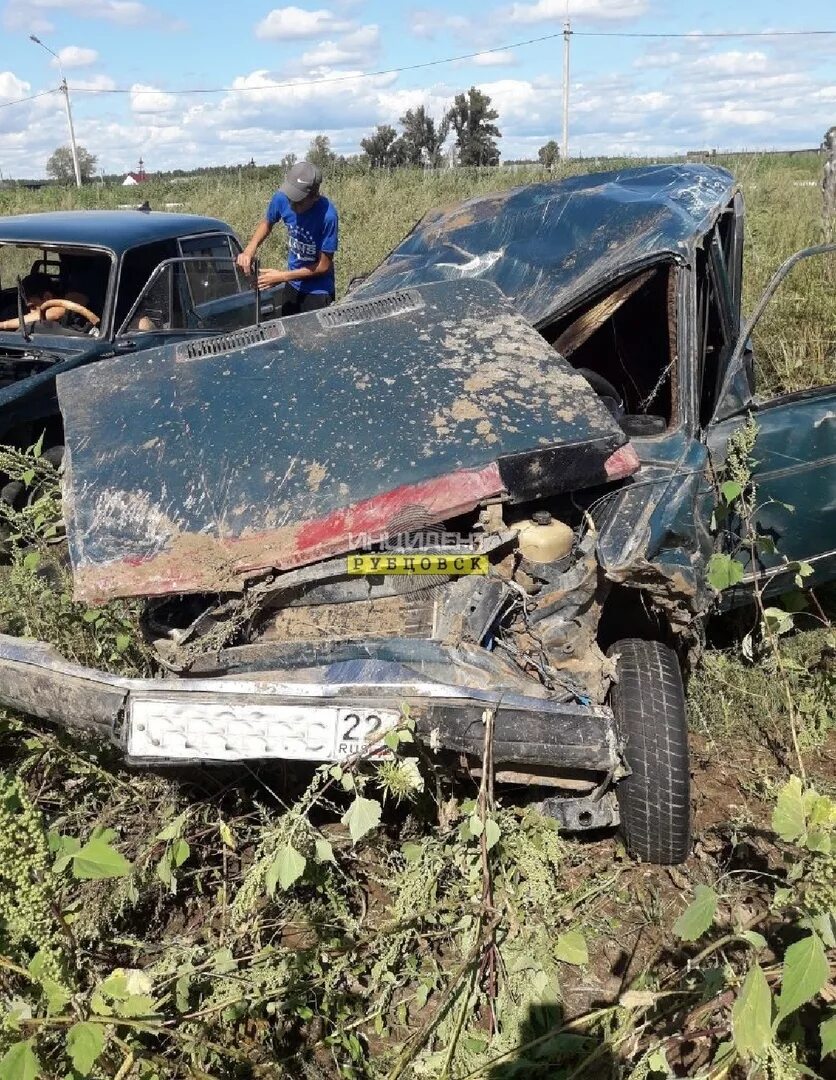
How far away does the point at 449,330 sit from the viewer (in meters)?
3.05

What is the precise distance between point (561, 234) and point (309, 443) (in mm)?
1648

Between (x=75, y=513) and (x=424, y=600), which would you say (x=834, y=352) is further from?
(x=75, y=513)

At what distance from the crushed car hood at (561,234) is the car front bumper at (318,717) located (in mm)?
1670

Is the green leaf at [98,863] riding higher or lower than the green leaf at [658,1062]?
higher

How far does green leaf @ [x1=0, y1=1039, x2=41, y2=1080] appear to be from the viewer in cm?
141

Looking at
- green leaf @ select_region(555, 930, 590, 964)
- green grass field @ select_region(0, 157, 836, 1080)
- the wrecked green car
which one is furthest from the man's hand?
green leaf @ select_region(555, 930, 590, 964)

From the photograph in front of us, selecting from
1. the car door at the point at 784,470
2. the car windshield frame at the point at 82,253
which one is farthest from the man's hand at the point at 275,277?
the car door at the point at 784,470

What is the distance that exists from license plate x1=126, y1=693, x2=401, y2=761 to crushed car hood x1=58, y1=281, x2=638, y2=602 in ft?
1.16

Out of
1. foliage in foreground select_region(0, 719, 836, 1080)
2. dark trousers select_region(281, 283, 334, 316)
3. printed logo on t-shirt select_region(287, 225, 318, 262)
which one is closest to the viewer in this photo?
foliage in foreground select_region(0, 719, 836, 1080)

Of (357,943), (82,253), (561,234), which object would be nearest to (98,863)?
(357,943)

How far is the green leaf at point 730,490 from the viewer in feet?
8.98

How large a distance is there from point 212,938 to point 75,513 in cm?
127

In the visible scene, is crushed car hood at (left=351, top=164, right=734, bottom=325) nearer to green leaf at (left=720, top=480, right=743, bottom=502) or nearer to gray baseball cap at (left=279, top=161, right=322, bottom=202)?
green leaf at (left=720, top=480, right=743, bottom=502)

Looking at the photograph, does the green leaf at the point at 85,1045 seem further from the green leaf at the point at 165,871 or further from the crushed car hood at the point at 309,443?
the crushed car hood at the point at 309,443
